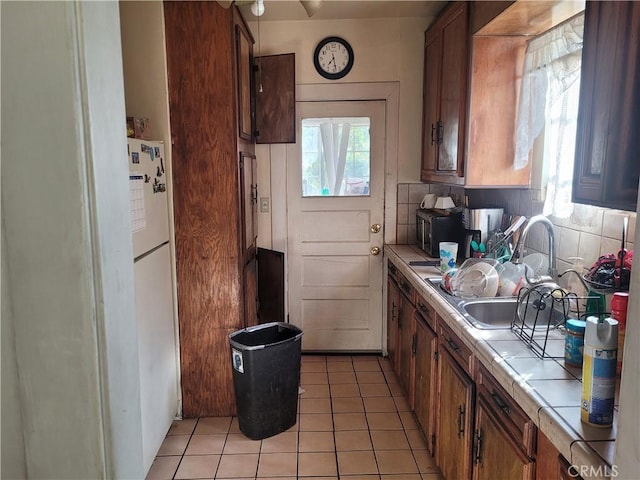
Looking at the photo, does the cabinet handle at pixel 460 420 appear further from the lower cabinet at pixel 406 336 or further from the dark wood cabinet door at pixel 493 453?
the lower cabinet at pixel 406 336

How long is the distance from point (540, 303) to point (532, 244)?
112 cm

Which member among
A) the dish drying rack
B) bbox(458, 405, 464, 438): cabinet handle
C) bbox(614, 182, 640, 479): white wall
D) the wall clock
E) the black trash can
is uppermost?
the wall clock

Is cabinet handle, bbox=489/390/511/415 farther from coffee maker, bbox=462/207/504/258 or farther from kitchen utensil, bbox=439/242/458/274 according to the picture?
coffee maker, bbox=462/207/504/258

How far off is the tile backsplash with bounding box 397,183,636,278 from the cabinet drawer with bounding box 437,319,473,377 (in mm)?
686

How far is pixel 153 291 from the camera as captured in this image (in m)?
2.37

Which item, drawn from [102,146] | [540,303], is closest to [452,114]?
[540,303]

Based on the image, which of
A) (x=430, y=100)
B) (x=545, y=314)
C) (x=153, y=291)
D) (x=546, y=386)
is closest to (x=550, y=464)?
(x=546, y=386)

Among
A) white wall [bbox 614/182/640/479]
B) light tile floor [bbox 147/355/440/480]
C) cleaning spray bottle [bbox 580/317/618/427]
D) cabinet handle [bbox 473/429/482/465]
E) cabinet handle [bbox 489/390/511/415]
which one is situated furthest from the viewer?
light tile floor [bbox 147/355/440/480]

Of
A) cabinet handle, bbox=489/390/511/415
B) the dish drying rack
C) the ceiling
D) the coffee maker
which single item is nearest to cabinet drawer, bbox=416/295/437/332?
the dish drying rack

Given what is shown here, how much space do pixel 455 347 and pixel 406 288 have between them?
3.34 feet

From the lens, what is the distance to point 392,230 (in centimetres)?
362

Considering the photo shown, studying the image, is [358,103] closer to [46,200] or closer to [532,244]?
[532,244]

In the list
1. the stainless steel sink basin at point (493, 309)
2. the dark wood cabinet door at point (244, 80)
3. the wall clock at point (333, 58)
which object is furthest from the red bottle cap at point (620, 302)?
the wall clock at point (333, 58)

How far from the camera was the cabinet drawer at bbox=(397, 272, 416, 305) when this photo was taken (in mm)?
2680
